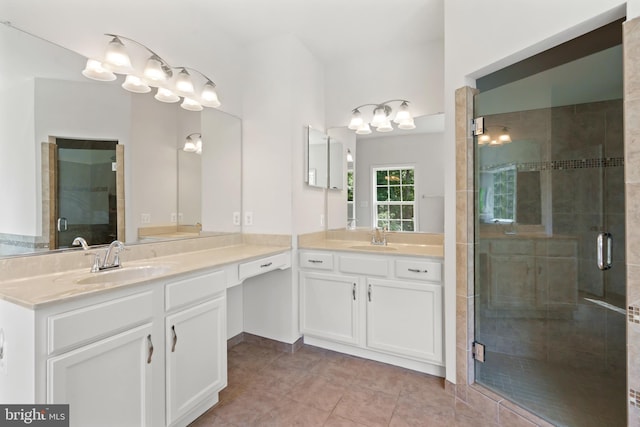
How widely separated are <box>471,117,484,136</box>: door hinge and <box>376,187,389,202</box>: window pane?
108cm

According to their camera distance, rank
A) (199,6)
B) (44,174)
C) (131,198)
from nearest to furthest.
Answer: (44,174) → (131,198) → (199,6)

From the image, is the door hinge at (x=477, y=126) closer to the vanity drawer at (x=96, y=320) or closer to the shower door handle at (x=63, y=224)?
the vanity drawer at (x=96, y=320)

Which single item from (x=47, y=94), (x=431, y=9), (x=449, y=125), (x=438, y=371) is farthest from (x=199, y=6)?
(x=438, y=371)

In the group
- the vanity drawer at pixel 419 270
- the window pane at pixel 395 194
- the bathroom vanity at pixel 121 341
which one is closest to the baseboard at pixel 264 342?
the bathroom vanity at pixel 121 341

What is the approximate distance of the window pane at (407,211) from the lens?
108 inches

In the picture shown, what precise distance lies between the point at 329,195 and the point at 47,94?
2.20 meters

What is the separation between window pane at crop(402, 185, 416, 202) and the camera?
274cm

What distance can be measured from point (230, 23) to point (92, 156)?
1.48 metres

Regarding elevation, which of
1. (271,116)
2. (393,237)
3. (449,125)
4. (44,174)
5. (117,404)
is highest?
(271,116)

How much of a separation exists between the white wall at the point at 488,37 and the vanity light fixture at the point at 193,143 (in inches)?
74.4

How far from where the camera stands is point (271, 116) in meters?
2.65

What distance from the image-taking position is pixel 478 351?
1915 millimetres

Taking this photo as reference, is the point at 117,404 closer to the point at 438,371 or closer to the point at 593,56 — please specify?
the point at 438,371

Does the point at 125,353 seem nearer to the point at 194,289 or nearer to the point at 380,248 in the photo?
the point at 194,289
